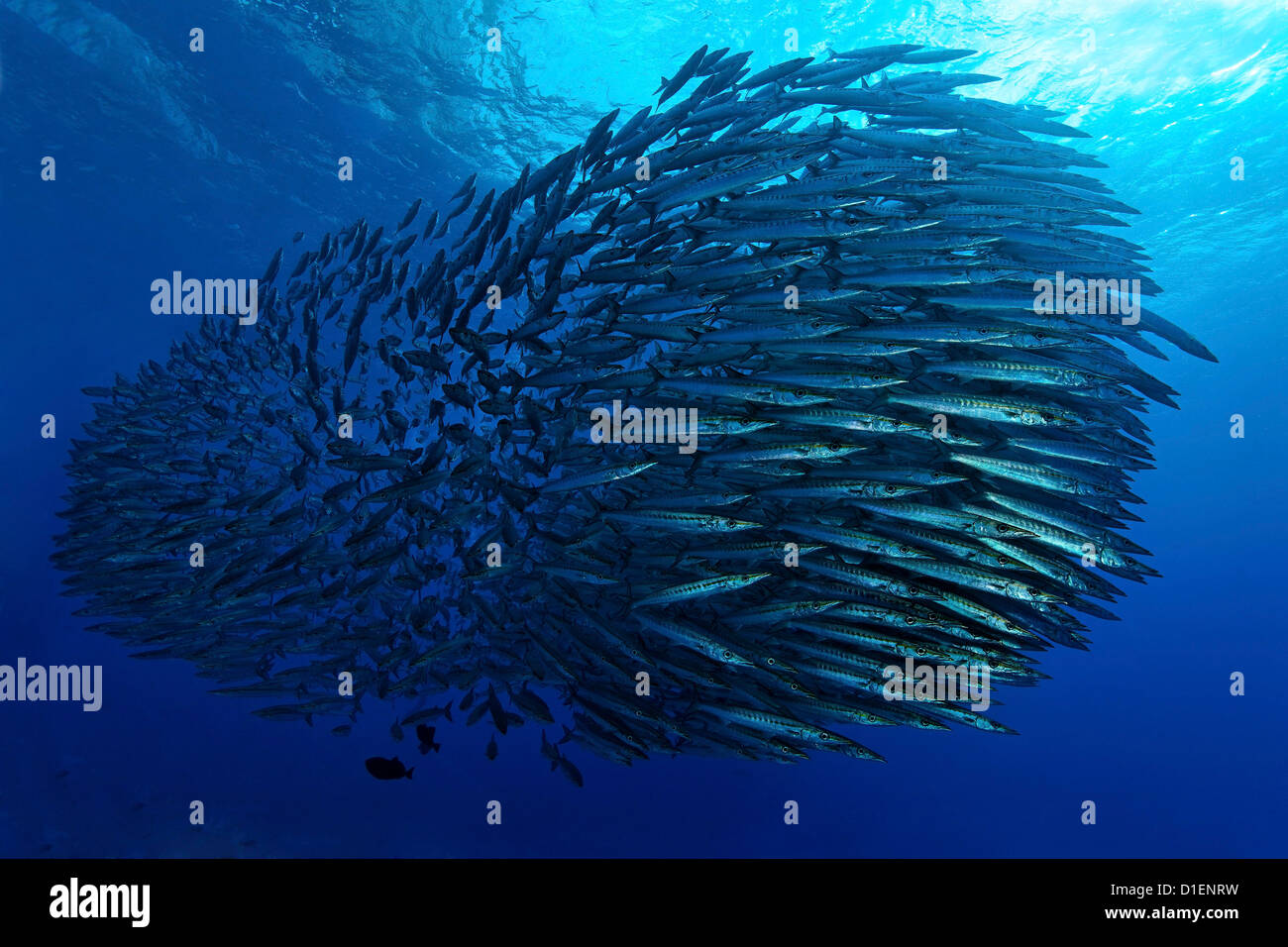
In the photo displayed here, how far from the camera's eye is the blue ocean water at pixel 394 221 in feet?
47.7

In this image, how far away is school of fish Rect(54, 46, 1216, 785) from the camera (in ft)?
13.8

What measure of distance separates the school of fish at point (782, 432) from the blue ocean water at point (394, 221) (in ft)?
34.9

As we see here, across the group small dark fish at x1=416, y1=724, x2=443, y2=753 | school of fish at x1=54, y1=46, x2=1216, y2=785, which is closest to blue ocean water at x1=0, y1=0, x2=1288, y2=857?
school of fish at x1=54, y1=46, x2=1216, y2=785

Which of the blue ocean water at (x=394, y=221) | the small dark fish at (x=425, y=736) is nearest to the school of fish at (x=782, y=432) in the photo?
the small dark fish at (x=425, y=736)

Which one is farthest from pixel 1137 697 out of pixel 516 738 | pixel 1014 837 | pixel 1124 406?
pixel 1124 406

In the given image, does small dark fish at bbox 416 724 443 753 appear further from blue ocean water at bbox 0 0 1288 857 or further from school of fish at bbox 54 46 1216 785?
blue ocean water at bbox 0 0 1288 857

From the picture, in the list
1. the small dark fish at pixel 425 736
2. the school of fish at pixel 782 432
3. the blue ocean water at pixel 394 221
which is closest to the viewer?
the school of fish at pixel 782 432

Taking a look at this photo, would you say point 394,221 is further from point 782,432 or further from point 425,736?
point 782,432

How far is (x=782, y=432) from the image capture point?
476 cm

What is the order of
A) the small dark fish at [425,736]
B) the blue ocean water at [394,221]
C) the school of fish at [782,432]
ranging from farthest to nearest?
the blue ocean water at [394,221], the small dark fish at [425,736], the school of fish at [782,432]

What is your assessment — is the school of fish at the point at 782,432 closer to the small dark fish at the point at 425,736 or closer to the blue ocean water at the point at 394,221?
the small dark fish at the point at 425,736

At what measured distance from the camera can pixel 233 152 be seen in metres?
19.7

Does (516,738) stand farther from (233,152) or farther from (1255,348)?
(1255,348)

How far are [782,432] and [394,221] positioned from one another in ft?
68.7
